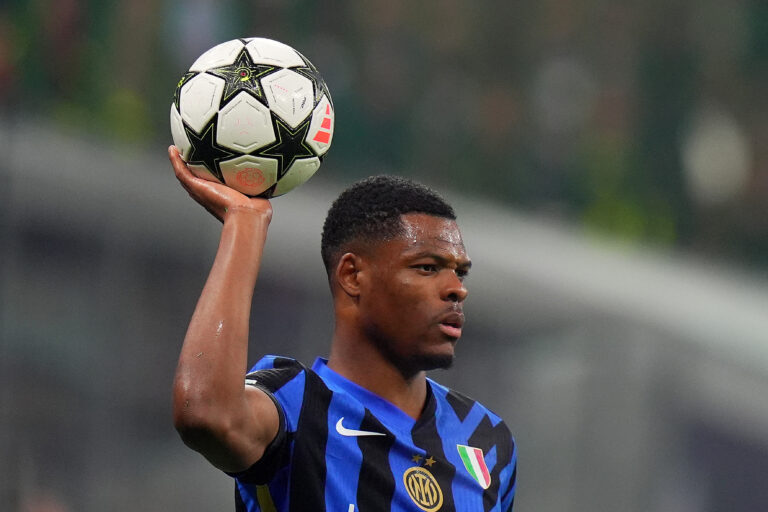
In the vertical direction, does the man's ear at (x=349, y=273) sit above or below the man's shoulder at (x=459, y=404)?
above

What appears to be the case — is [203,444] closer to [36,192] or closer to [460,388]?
[460,388]

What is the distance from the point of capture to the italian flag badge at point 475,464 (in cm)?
314

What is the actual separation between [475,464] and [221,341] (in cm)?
106

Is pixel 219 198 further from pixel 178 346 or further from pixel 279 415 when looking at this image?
pixel 178 346

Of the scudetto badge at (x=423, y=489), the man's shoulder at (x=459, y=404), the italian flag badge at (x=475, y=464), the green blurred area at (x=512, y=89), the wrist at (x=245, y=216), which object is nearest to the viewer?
the wrist at (x=245, y=216)

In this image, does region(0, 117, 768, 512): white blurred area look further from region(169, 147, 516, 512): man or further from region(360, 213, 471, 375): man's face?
region(360, 213, 471, 375): man's face

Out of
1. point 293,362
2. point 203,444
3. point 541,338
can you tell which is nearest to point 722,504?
point 541,338

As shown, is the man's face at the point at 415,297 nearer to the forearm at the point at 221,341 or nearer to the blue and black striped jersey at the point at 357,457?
the blue and black striped jersey at the point at 357,457

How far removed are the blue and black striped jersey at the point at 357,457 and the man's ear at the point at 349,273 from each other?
0.25 m

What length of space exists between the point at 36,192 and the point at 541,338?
379 centimetres

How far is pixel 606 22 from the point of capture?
30.2 ft

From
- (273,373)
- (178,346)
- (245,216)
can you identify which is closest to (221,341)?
(245,216)

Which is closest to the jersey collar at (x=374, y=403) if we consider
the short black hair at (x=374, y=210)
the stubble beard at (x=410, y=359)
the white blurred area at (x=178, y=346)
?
the stubble beard at (x=410, y=359)

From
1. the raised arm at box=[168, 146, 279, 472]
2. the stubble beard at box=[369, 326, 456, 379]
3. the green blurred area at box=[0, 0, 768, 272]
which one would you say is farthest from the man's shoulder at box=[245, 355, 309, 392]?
the green blurred area at box=[0, 0, 768, 272]
